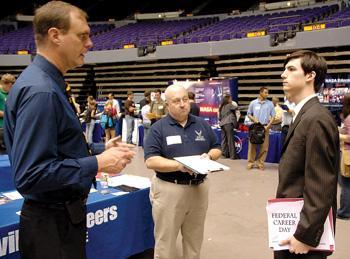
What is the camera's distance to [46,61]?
146 centimetres

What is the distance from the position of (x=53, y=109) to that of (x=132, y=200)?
1965mm

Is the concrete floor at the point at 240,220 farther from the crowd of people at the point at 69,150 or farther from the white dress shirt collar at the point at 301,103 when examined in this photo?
the white dress shirt collar at the point at 301,103

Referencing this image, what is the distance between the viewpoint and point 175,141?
274 centimetres

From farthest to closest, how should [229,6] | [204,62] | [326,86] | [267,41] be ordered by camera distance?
[229,6] → [204,62] → [267,41] → [326,86]

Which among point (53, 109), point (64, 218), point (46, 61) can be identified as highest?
point (46, 61)

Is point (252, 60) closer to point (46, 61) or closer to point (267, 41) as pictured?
point (267, 41)

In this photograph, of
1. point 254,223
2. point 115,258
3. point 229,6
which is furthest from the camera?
point 229,6

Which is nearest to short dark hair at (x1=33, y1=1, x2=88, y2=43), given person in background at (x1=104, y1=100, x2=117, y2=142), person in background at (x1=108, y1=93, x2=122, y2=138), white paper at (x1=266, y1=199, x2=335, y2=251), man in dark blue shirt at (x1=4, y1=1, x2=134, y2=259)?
man in dark blue shirt at (x1=4, y1=1, x2=134, y2=259)

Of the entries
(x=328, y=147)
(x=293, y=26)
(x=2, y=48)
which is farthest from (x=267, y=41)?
(x=2, y=48)

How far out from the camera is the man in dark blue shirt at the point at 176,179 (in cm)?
270

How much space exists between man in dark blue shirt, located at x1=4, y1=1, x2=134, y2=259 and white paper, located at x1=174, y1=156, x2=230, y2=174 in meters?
0.87

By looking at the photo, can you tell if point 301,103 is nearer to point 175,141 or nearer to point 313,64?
point 313,64

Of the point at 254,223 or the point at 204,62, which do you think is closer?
the point at 254,223

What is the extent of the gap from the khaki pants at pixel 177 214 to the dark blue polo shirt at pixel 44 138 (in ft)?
4.23
